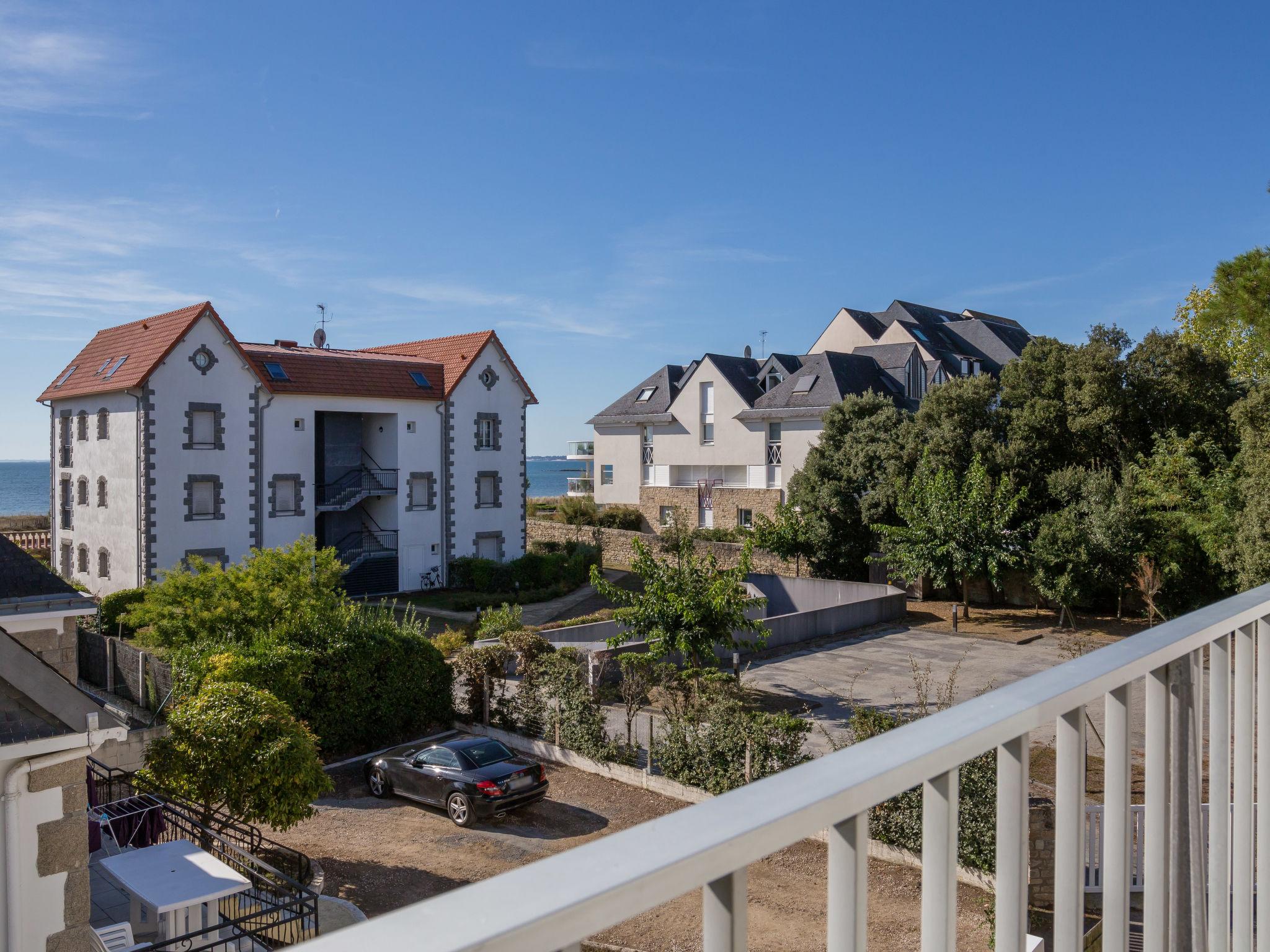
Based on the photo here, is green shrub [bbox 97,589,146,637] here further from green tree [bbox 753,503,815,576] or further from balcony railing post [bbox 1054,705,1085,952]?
balcony railing post [bbox 1054,705,1085,952]

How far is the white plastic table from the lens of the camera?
27.6 feet

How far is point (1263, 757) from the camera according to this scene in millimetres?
2309

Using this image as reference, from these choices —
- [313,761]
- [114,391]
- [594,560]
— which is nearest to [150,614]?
[313,761]

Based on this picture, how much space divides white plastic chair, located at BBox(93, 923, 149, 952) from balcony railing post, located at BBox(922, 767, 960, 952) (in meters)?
8.75

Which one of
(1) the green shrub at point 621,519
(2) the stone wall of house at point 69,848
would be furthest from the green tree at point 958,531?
(2) the stone wall of house at point 69,848

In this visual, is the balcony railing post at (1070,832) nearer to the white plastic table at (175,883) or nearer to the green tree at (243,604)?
the white plastic table at (175,883)

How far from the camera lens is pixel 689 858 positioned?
81 centimetres

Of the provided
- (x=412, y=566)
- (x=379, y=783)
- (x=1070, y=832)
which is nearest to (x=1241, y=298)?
(x=1070, y=832)

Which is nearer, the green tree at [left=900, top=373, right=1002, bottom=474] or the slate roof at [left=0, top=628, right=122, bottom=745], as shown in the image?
the slate roof at [left=0, top=628, right=122, bottom=745]

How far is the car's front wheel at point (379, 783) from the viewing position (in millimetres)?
14438

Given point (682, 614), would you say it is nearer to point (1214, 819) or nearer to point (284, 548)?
point (284, 548)

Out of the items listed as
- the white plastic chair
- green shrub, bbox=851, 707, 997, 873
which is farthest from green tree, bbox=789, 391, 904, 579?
the white plastic chair

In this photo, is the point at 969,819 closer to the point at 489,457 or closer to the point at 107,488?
the point at 107,488

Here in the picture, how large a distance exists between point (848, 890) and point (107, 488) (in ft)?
109
